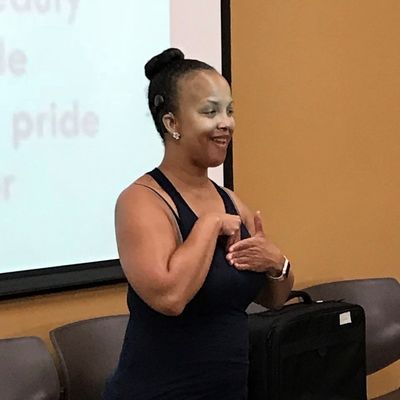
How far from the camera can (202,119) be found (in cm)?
160

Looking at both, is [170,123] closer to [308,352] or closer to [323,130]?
[308,352]

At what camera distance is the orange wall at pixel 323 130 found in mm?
2697

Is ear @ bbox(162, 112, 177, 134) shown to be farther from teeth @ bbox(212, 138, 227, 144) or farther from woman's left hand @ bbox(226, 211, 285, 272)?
woman's left hand @ bbox(226, 211, 285, 272)

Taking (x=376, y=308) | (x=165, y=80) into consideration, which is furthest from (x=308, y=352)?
(x=165, y=80)

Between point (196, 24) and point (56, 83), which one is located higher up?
point (196, 24)

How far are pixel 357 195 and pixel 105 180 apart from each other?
104cm

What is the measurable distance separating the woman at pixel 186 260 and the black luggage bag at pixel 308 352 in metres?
0.52

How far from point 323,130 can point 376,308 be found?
1.99 feet

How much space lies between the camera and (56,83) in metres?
2.20

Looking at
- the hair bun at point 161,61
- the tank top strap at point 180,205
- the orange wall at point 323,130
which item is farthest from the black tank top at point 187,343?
the orange wall at point 323,130

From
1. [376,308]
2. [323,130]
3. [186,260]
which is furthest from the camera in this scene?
[323,130]

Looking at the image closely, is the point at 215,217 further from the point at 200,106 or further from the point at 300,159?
the point at 300,159

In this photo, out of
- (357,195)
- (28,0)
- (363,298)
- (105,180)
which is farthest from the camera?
(357,195)

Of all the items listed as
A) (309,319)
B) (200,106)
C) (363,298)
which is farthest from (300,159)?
(200,106)
